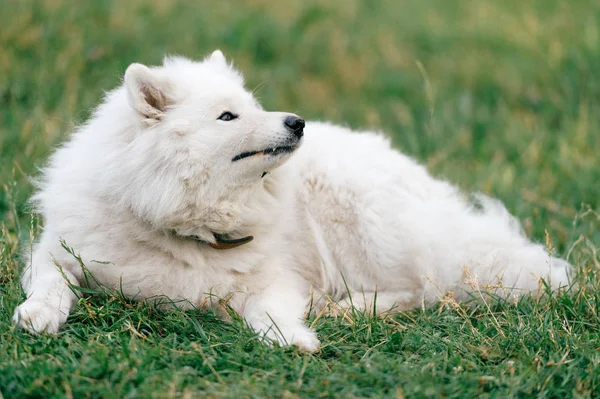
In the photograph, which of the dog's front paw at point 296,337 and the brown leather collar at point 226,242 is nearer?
the dog's front paw at point 296,337

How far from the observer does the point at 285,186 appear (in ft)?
12.9

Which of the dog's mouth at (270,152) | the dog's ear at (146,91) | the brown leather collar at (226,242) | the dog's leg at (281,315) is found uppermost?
the dog's ear at (146,91)

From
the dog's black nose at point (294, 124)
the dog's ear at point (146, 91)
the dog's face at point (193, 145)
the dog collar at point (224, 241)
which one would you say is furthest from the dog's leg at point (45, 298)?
the dog's black nose at point (294, 124)

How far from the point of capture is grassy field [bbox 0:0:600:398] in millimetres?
3006

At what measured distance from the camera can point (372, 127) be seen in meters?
7.68

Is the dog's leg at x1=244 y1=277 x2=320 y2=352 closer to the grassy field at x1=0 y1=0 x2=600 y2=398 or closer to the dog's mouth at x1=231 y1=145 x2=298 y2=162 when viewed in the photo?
the grassy field at x1=0 y1=0 x2=600 y2=398

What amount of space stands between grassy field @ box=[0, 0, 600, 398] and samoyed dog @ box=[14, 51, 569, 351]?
0.16m

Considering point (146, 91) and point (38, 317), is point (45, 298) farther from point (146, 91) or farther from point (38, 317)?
point (146, 91)

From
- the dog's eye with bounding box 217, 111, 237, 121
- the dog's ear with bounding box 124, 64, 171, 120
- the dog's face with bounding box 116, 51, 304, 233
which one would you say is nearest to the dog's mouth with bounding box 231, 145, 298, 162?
the dog's face with bounding box 116, 51, 304, 233

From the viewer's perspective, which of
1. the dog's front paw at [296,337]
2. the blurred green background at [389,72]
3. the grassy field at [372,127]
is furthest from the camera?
the blurred green background at [389,72]

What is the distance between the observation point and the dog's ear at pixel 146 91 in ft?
11.1

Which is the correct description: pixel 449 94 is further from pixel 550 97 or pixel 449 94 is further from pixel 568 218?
pixel 568 218

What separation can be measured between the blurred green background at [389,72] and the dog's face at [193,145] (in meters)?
2.01

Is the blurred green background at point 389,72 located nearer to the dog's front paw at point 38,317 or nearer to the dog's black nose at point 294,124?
the dog's front paw at point 38,317
